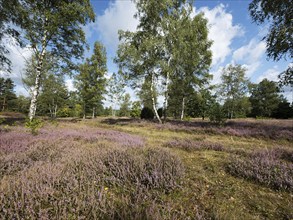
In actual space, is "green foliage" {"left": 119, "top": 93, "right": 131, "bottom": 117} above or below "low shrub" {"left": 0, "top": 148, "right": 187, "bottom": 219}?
above

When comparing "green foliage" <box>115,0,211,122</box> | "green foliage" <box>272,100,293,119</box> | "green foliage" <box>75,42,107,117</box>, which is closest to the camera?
"green foliage" <box>115,0,211,122</box>

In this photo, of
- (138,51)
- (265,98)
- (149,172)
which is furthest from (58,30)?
(265,98)

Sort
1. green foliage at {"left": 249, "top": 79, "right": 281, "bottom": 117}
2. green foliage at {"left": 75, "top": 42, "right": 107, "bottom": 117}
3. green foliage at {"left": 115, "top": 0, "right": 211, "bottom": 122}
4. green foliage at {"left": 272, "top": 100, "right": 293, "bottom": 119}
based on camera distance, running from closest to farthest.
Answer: green foliage at {"left": 115, "top": 0, "right": 211, "bottom": 122}
green foliage at {"left": 75, "top": 42, "right": 107, "bottom": 117}
green foliage at {"left": 272, "top": 100, "right": 293, "bottom": 119}
green foliage at {"left": 249, "top": 79, "right": 281, "bottom": 117}

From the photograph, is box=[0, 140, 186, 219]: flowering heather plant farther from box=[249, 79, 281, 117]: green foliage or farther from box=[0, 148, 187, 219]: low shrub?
box=[249, 79, 281, 117]: green foliage

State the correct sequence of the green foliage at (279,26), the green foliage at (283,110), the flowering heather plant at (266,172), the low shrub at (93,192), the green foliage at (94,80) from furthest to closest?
the green foliage at (283,110)
the green foliage at (94,80)
the green foliage at (279,26)
the flowering heather plant at (266,172)
the low shrub at (93,192)

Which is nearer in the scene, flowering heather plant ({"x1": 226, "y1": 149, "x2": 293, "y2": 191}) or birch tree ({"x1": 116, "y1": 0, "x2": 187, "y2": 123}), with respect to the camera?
flowering heather plant ({"x1": 226, "y1": 149, "x2": 293, "y2": 191})

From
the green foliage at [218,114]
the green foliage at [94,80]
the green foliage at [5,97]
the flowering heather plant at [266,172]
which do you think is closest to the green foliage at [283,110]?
the green foliage at [218,114]

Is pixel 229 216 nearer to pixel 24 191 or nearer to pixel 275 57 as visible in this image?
pixel 24 191

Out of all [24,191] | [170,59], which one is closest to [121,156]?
[24,191]

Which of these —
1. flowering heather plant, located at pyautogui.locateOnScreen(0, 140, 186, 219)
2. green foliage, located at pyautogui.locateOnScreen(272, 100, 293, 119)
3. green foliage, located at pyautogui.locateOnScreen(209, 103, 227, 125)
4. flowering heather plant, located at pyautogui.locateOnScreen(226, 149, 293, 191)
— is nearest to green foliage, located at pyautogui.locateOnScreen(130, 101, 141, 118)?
green foliage, located at pyautogui.locateOnScreen(209, 103, 227, 125)

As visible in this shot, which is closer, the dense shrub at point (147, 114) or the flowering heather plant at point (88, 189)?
the flowering heather plant at point (88, 189)

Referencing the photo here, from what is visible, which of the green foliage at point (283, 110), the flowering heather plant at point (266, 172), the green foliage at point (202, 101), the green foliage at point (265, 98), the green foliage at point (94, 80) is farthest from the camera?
the green foliage at point (265, 98)

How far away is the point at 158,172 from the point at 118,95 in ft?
98.8

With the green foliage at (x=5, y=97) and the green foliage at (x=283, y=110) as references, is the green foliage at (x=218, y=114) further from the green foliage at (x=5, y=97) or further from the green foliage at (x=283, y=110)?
the green foliage at (x=5, y=97)
